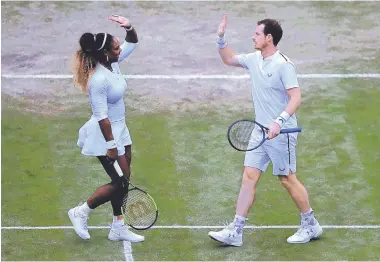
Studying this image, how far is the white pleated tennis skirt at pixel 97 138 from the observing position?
44.4 feet

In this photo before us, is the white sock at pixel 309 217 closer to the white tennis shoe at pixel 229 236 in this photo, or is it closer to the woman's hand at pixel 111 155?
the white tennis shoe at pixel 229 236

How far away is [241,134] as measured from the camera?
13562 mm

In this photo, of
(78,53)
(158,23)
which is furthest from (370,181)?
(158,23)

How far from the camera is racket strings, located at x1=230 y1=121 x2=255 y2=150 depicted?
13.5m

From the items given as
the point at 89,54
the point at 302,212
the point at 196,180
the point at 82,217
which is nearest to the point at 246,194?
the point at 302,212

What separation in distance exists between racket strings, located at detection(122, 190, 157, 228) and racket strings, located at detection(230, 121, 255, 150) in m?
0.99

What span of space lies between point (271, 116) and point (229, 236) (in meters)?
1.26

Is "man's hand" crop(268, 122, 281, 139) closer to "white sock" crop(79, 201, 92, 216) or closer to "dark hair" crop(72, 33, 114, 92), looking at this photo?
"dark hair" crop(72, 33, 114, 92)

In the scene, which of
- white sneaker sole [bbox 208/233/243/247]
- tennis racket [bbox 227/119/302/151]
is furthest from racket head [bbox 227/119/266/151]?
white sneaker sole [bbox 208/233/243/247]

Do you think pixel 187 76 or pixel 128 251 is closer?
pixel 128 251

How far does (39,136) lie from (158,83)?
86.0 inches

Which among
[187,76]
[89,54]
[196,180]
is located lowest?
[187,76]

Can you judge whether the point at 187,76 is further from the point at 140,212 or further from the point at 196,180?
the point at 140,212

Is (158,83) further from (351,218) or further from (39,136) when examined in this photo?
(351,218)
